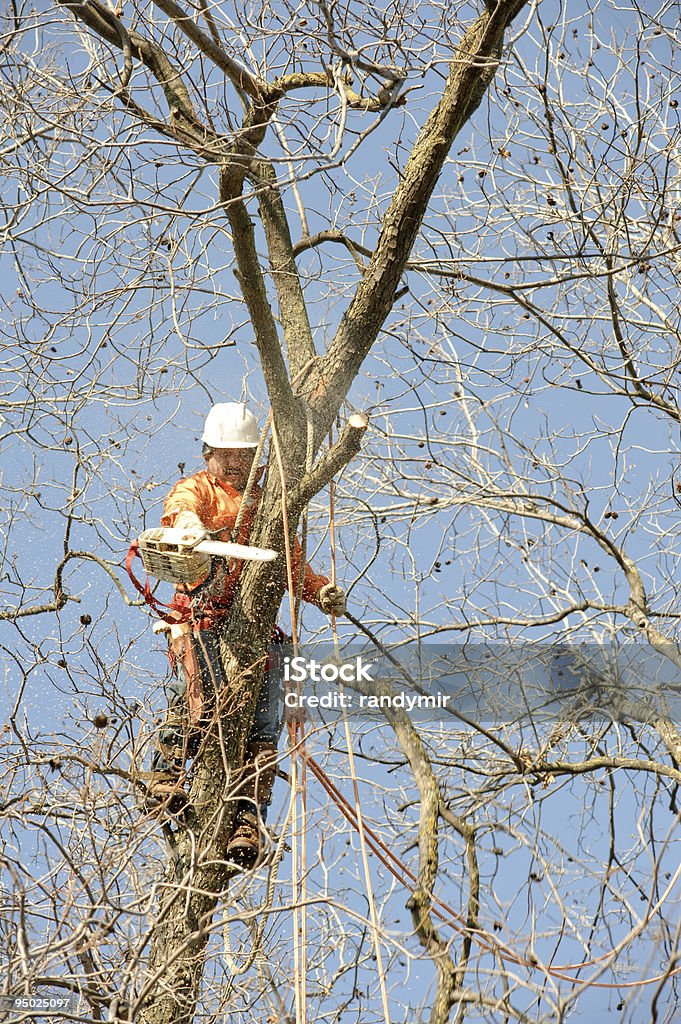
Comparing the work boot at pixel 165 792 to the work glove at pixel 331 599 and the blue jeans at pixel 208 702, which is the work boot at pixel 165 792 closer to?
the blue jeans at pixel 208 702

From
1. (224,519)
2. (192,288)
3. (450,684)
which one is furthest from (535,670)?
(192,288)

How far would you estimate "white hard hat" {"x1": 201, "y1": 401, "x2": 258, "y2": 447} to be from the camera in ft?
18.0

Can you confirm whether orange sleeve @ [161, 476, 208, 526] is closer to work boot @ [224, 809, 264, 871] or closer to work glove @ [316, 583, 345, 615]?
work glove @ [316, 583, 345, 615]

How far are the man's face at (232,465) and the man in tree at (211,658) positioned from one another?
2.3 inches

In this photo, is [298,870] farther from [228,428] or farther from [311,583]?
[228,428]

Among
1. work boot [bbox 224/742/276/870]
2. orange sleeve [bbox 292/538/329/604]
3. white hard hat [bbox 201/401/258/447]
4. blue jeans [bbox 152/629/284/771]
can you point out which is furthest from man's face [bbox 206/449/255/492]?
work boot [bbox 224/742/276/870]

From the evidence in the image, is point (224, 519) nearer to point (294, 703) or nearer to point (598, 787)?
point (294, 703)

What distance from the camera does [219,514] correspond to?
17.0ft

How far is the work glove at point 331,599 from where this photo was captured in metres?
5.15

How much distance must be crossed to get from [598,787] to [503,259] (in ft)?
10.0

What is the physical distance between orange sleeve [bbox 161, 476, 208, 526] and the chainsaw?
378mm

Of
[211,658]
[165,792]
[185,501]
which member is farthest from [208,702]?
[185,501]

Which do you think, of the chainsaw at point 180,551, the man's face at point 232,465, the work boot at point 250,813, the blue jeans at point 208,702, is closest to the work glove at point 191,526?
the chainsaw at point 180,551

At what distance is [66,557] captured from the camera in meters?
6.64
